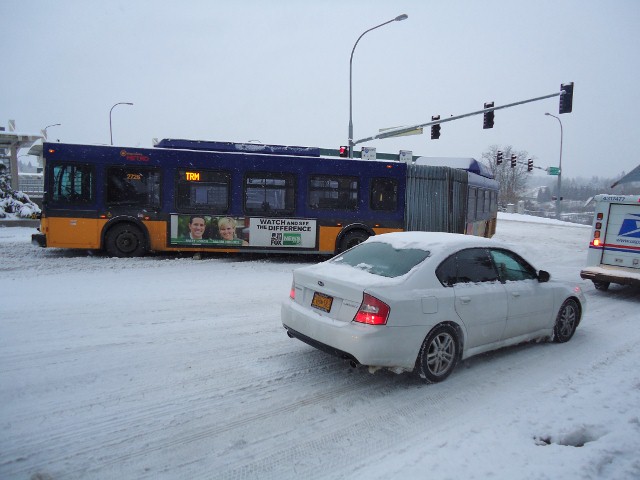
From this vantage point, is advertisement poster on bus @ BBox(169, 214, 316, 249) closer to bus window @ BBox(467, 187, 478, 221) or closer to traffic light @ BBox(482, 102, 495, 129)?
Answer: bus window @ BBox(467, 187, 478, 221)

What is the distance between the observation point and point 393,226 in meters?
13.1

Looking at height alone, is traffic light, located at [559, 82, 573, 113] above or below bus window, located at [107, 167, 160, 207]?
above

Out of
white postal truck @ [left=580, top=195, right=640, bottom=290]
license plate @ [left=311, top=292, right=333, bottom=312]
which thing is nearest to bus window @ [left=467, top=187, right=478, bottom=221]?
white postal truck @ [left=580, top=195, right=640, bottom=290]

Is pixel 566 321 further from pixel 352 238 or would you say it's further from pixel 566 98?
pixel 566 98

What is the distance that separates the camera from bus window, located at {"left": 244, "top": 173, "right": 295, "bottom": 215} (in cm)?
1230

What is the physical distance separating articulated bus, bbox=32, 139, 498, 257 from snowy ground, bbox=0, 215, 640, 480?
5080mm

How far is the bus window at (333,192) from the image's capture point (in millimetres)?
12562

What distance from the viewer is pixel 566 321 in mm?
6109

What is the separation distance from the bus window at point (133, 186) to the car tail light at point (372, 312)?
921 centimetres

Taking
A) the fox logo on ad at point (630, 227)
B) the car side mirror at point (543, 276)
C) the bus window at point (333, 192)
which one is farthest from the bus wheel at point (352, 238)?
the car side mirror at point (543, 276)

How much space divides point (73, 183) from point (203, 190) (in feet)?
10.8

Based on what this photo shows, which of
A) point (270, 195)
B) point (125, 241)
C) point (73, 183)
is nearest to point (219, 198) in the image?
point (270, 195)

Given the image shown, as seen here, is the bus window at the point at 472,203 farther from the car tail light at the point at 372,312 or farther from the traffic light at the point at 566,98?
the car tail light at the point at 372,312

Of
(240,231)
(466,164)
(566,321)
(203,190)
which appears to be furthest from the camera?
(466,164)
